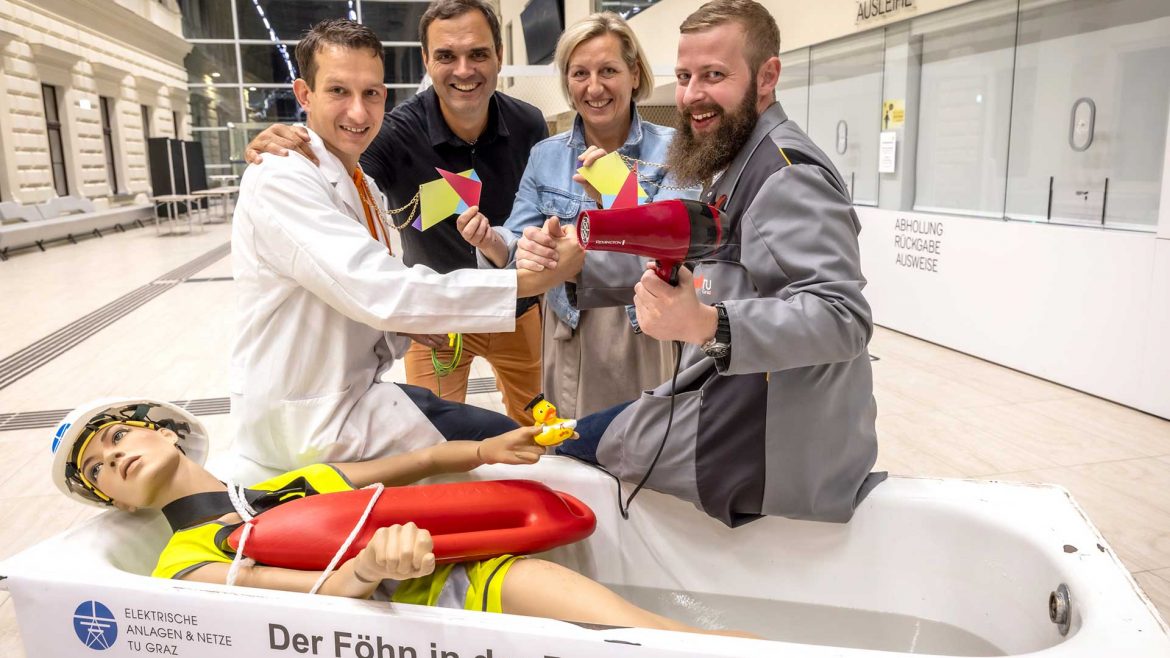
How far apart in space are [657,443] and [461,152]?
1.72 meters

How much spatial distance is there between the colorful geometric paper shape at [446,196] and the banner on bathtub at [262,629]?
1.29 meters

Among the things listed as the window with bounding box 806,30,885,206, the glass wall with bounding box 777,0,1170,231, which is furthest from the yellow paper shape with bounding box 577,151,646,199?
the window with bounding box 806,30,885,206

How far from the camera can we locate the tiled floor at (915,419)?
3.26 m

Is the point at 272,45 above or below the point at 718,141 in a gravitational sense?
above

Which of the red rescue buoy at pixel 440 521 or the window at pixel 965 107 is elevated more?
the window at pixel 965 107

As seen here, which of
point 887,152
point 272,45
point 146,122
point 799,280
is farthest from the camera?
point 146,122

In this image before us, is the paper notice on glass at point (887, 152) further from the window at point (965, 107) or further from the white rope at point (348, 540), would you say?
the white rope at point (348, 540)

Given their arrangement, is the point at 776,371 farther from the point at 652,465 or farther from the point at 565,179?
the point at 565,179

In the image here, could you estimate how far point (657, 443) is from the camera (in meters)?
2.01

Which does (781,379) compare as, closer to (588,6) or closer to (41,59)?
(588,6)

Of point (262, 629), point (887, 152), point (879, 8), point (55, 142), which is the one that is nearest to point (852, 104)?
point (887, 152)

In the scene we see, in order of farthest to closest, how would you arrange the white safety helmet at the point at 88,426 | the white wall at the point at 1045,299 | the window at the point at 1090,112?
1. the window at the point at 1090,112
2. the white wall at the point at 1045,299
3. the white safety helmet at the point at 88,426

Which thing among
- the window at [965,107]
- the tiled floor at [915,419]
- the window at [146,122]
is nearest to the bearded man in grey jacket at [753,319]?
the tiled floor at [915,419]

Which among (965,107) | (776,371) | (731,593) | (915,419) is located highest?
(965,107)
